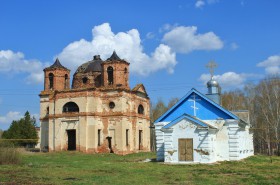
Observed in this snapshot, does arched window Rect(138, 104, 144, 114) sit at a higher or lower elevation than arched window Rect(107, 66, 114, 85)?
lower

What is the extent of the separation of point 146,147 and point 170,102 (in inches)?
877

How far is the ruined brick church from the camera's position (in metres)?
35.4

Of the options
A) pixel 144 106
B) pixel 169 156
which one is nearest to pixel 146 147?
pixel 144 106

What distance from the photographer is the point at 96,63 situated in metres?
41.0

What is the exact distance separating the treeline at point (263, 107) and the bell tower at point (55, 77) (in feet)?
64.1

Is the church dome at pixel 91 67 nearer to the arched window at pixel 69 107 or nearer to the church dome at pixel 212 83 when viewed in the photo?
the arched window at pixel 69 107

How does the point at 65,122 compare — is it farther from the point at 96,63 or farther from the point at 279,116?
the point at 279,116

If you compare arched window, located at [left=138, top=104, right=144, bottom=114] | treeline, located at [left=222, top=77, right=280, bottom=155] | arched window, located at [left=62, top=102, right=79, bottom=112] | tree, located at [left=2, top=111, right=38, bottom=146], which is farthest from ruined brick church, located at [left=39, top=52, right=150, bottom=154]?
tree, located at [left=2, top=111, right=38, bottom=146]

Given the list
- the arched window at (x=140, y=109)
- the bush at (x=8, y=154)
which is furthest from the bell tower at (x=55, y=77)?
the bush at (x=8, y=154)

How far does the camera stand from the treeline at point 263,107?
3756 cm

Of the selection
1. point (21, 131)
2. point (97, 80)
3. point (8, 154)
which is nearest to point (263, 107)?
point (97, 80)

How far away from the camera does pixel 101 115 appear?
119 ft

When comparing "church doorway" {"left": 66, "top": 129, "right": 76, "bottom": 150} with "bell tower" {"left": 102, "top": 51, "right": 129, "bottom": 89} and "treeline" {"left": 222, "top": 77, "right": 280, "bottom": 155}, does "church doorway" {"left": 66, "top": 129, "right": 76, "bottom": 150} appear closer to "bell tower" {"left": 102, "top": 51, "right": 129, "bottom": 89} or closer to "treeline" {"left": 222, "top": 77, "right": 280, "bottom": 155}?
"bell tower" {"left": 102, "top": 51, "right": 129, "bottom": 89}

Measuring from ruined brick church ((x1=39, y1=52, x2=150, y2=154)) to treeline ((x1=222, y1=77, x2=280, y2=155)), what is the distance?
11568 millimetres
